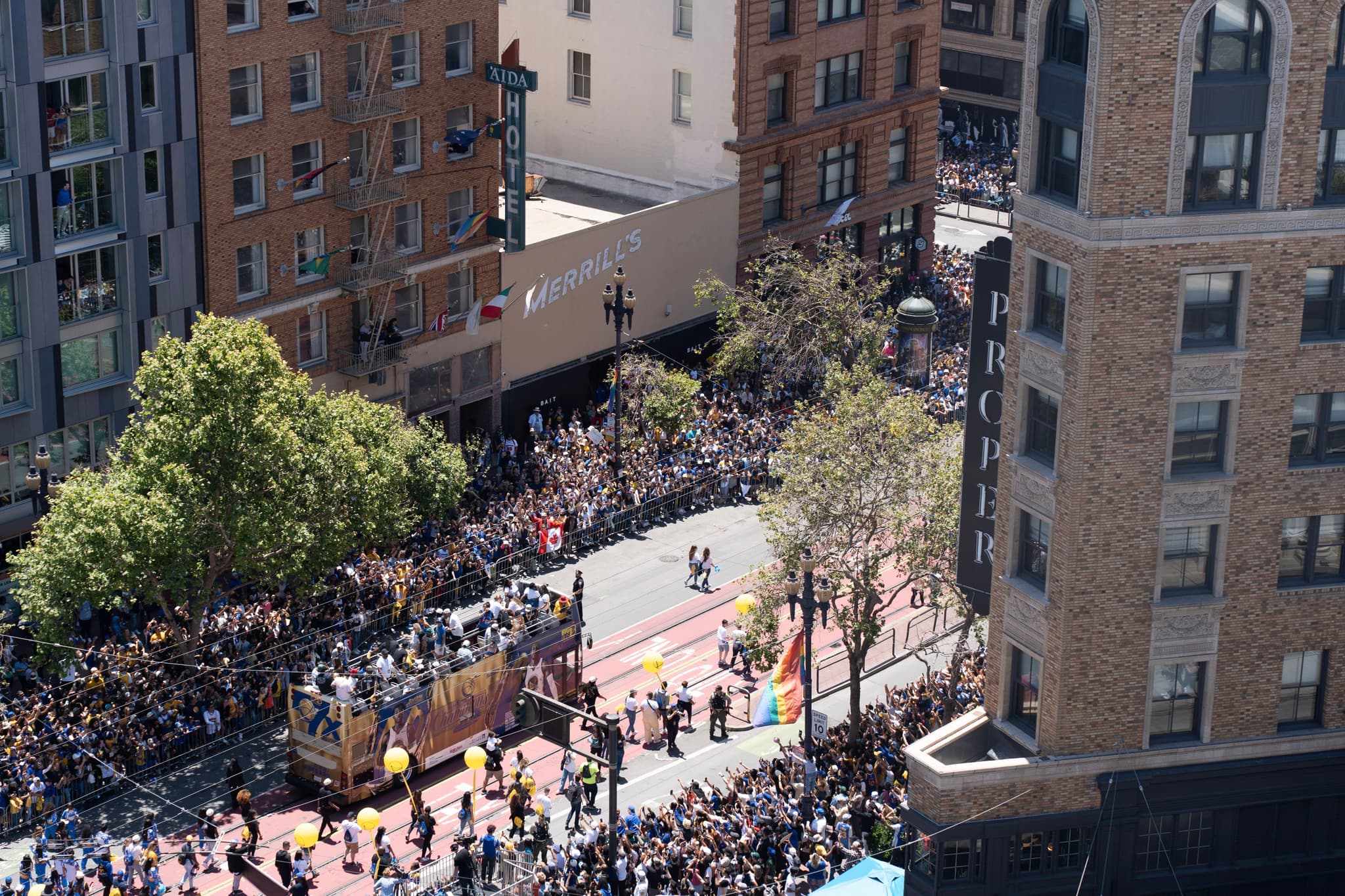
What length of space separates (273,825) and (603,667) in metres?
12.2

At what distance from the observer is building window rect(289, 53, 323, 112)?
64.9 meters

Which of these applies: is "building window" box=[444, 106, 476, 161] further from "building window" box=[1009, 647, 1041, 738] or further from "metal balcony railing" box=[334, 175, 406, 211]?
"building window" box=[1009, 647, 1041, 738]

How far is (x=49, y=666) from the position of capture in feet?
175

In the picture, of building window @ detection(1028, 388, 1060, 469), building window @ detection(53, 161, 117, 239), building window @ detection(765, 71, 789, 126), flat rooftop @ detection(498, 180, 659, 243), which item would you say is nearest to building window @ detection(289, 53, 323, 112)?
building window @ detection(53, 161, 117, 239)

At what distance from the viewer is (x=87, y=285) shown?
198 feet

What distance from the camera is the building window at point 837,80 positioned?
279 feet

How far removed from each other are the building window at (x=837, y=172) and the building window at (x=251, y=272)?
1139 inches

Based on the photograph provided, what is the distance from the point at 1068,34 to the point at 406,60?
1248 inches

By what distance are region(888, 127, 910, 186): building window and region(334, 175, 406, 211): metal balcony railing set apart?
2868 centimetres

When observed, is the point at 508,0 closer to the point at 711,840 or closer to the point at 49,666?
the point at 49,666

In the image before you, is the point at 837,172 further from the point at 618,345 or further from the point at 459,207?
the point at 618,345

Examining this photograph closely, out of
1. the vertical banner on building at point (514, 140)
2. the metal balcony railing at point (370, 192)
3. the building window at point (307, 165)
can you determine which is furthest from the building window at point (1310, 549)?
the building window at point (307, 165)

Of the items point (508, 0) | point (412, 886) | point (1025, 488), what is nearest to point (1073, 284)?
point (1025, 488)

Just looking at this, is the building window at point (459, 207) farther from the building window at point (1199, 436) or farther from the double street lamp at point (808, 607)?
the building window at point (1199, 436)
